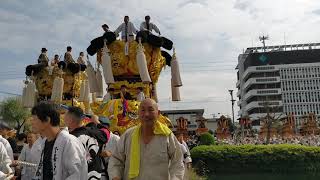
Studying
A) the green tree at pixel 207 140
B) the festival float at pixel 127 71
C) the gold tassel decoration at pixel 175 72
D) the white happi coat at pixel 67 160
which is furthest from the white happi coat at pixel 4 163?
the green tree at pixel 207 140

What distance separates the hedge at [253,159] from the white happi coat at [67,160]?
12.7 m

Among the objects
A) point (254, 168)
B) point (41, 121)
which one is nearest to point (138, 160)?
point (41, 121)

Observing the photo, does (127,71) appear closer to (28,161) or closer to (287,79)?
(28,161)

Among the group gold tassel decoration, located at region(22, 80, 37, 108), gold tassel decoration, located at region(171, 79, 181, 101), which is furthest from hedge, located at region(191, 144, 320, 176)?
gold tassel decoration, located at region(22, 80, 37, 108)

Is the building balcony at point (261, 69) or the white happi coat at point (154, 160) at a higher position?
the building balcony at point (261, 69)

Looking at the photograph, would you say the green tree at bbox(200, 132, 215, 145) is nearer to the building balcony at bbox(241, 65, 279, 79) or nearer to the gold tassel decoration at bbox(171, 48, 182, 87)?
the gold tassel decoration at bbox(171, 48, 182, 87)

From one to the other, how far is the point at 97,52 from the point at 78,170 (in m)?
9.37

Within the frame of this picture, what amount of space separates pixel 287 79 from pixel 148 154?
89936 millimetres

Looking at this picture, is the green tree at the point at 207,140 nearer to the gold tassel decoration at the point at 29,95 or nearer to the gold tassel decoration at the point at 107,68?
the gold tassel decoration at the point at 29,95

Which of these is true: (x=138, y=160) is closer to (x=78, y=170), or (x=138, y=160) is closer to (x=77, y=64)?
(x=78, y=170)

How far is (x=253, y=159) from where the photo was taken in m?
16.0

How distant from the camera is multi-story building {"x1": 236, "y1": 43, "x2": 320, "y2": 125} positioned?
8906 cm

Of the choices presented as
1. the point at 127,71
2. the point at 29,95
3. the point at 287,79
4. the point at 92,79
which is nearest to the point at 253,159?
the point at 127,71

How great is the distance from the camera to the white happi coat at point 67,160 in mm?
3389
